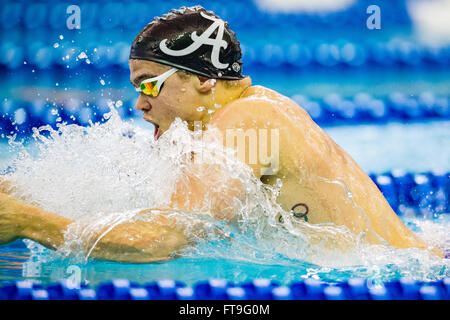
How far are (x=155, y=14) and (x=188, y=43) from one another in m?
2.11

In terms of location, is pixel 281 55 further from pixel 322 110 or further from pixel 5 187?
pixel 5 187

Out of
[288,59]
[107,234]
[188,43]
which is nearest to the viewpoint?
[107,234]

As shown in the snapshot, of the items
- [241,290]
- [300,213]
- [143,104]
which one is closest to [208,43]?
[143,104]

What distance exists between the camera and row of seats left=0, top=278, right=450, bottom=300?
5.15 ft

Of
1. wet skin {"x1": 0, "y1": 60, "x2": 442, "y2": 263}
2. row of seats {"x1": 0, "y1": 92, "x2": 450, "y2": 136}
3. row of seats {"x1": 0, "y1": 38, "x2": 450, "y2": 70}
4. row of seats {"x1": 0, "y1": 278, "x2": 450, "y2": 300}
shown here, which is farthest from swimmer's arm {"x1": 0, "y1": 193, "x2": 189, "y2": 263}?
row of seats {"x1": 0, "y1": 38, "x2": 450, "y2": 70}

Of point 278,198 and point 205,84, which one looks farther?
point 205,84

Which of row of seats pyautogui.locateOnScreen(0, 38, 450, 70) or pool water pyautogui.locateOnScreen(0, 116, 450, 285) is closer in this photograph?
pool water pyautogui.locateOnScreen(0, 116, 450, 285)

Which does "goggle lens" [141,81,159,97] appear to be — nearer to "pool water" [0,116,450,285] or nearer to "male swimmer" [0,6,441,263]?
"male swimmer" [0,6,441,263]

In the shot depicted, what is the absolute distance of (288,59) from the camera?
12.2ft

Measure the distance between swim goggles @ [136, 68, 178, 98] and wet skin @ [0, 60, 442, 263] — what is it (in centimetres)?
2

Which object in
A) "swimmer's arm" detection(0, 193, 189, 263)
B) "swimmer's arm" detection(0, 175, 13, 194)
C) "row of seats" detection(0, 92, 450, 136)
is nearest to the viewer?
"swimmer's arm" detection(0, 193, 189, 263)

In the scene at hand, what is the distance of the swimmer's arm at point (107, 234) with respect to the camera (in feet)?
4.95

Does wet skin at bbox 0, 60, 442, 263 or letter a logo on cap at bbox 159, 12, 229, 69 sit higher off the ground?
letter a logo on cap at bbox 159, 12, 229, 69
